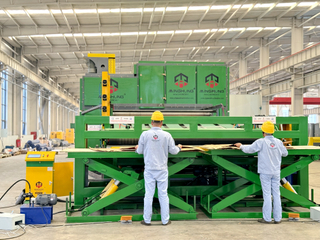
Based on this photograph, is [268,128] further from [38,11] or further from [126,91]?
[38,11]

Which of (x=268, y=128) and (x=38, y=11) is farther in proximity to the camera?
(x=38, y=11)

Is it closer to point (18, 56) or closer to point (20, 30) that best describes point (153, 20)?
point (20, 30)

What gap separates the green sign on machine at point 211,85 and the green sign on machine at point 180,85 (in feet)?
0.51

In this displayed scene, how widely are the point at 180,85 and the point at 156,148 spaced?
331 centimetres

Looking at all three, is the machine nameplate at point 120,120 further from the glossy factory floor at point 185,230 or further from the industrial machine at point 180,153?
the glossy factory floor at point 185,230

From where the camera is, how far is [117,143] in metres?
6.10

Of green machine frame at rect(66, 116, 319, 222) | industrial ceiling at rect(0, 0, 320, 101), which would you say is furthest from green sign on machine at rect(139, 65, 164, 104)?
industrial ceiling at rect(0, 0, 320, 101)

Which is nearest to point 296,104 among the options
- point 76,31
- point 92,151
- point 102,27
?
point 102,27

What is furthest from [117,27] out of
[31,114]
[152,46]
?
[31,114]

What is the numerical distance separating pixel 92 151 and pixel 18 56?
1739 cm

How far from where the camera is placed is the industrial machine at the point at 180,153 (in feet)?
16.3

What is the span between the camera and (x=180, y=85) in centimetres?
766

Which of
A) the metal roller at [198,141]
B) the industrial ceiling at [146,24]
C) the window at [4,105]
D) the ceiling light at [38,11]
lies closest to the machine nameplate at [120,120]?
the metal roller at [198,141]

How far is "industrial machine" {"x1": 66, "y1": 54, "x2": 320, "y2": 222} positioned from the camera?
4.98 meters
